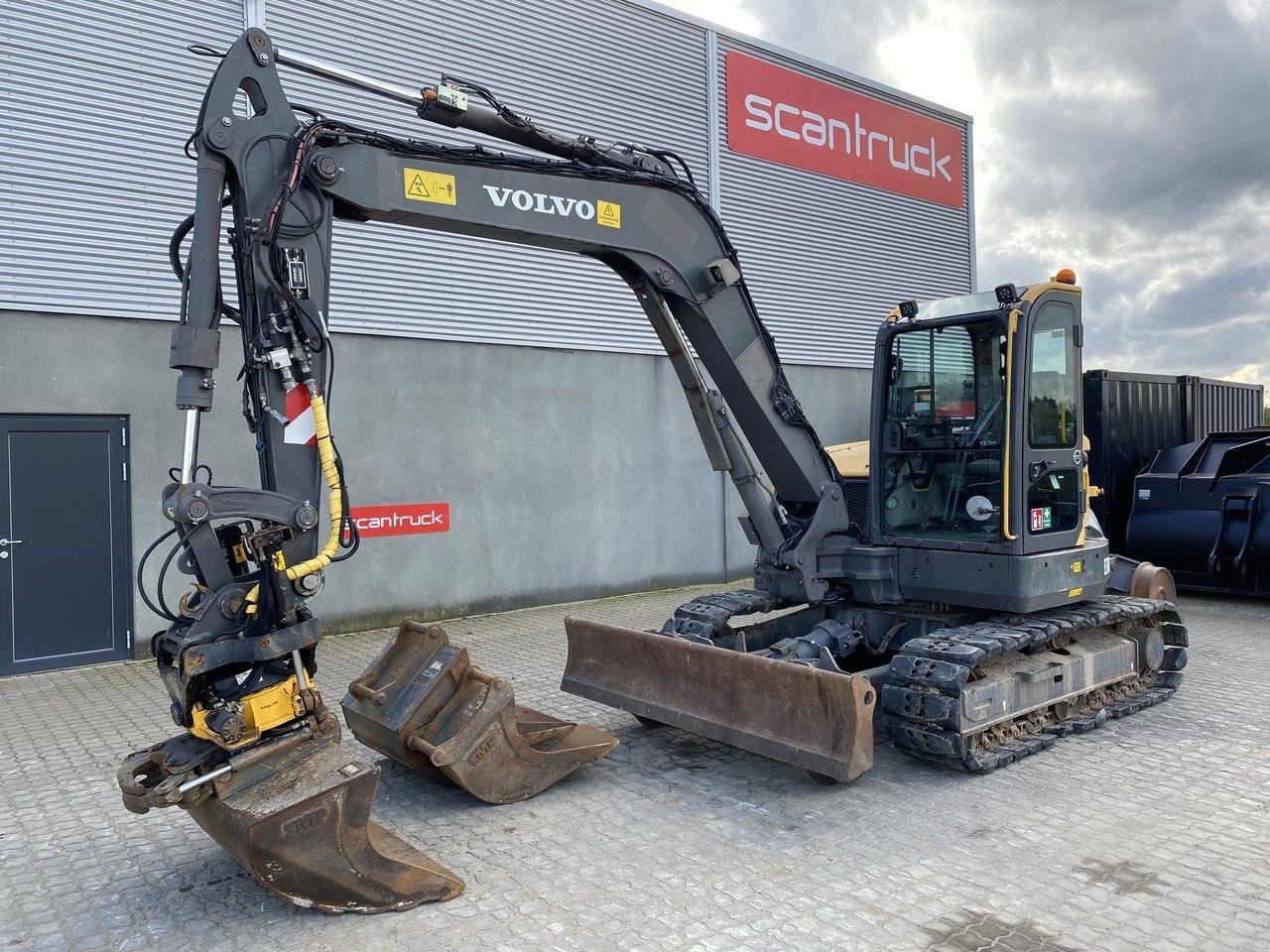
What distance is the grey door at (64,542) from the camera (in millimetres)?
8484

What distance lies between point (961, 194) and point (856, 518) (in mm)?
11961

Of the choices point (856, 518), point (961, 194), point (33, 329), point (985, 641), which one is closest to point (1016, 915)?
point (985, 641)

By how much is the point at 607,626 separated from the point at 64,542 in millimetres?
5516

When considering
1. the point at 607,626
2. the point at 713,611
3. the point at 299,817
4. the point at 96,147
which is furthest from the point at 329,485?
the point at 96,147

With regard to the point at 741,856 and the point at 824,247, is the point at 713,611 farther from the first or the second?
the point at 824,247

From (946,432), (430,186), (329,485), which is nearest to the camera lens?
(329,485)

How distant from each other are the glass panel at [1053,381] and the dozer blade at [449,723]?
327 cm

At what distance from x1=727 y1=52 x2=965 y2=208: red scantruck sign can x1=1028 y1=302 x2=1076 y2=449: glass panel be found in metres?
8.52

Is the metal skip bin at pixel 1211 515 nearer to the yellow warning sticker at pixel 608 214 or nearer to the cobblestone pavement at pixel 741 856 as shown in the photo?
the cobblestone pavement at pixel 741 856

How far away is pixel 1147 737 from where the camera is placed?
20.1ft

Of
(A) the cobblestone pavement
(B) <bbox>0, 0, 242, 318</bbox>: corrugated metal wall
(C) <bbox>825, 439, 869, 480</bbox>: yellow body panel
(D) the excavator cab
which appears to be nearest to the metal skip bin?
(C) <bbox>825, 439, 869, 480</bbox>: yellow body panel

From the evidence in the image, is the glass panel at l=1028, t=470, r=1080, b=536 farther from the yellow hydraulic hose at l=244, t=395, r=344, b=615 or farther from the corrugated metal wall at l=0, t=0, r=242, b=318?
the corrugated metal wall at l=0, t=0, r=242, b=318

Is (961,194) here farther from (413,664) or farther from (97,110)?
(413,664)

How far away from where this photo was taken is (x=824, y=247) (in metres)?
14.8
